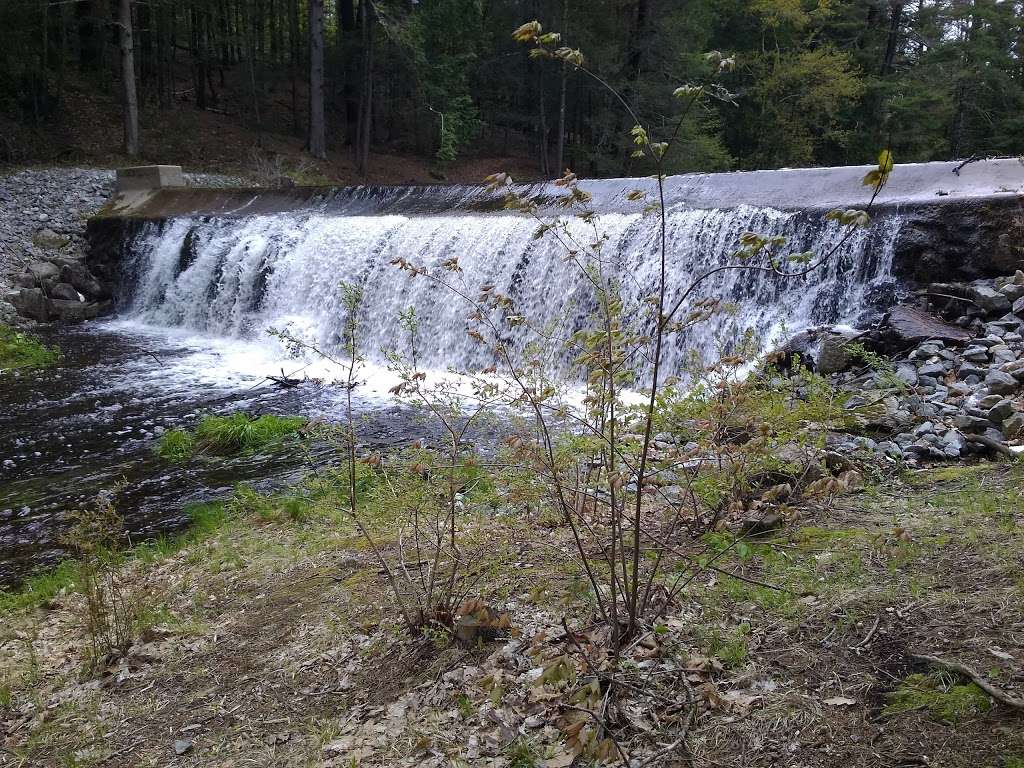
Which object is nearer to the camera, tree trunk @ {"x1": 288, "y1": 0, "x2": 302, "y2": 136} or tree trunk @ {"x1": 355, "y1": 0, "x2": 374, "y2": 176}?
tree trunk @ {"x1": 355, "y1": 0, "x2": 374, "y2": 176}

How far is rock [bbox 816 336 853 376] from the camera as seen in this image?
20.9 ft

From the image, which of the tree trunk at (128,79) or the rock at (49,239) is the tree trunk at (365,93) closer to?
the tree trunk at (128,79)

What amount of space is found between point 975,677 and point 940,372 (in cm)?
429

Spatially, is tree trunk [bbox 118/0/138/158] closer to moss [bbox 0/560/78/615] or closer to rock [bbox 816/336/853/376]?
moss [bbox 0/560/78/615]

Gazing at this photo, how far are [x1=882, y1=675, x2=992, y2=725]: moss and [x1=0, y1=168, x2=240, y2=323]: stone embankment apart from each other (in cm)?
1445

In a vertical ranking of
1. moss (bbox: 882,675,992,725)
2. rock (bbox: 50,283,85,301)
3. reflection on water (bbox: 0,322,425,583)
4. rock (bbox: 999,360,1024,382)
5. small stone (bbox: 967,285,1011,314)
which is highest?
small stone (bbox: 967,285,1011,314)

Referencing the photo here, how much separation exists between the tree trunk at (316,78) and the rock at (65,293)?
→ 1050cm

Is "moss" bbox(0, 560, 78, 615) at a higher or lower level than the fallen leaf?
lower

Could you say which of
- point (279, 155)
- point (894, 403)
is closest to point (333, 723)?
point (894, 403)

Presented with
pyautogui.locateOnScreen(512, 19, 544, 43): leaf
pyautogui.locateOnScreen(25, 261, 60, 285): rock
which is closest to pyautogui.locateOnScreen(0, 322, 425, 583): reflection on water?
pyautogui.locateOnScreen(25, 261, 60, 285): rock

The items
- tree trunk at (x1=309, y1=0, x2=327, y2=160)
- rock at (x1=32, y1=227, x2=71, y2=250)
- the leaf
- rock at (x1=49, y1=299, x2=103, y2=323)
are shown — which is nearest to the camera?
the leaf

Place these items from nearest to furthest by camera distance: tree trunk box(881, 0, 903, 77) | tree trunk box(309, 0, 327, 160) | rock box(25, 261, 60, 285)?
rock box(25, 261, 60, 285) < tree trunk box(309, 0, 327, 160) < tree trunk box(881, 0, 903, 77)

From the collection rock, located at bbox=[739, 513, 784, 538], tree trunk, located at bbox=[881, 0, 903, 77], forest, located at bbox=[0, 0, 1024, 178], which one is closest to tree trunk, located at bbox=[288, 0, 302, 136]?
forest, located at bbox=[0, 0, 1024, 178]

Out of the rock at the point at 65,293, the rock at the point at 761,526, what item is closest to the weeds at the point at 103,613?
the rock at the point at 761,526
